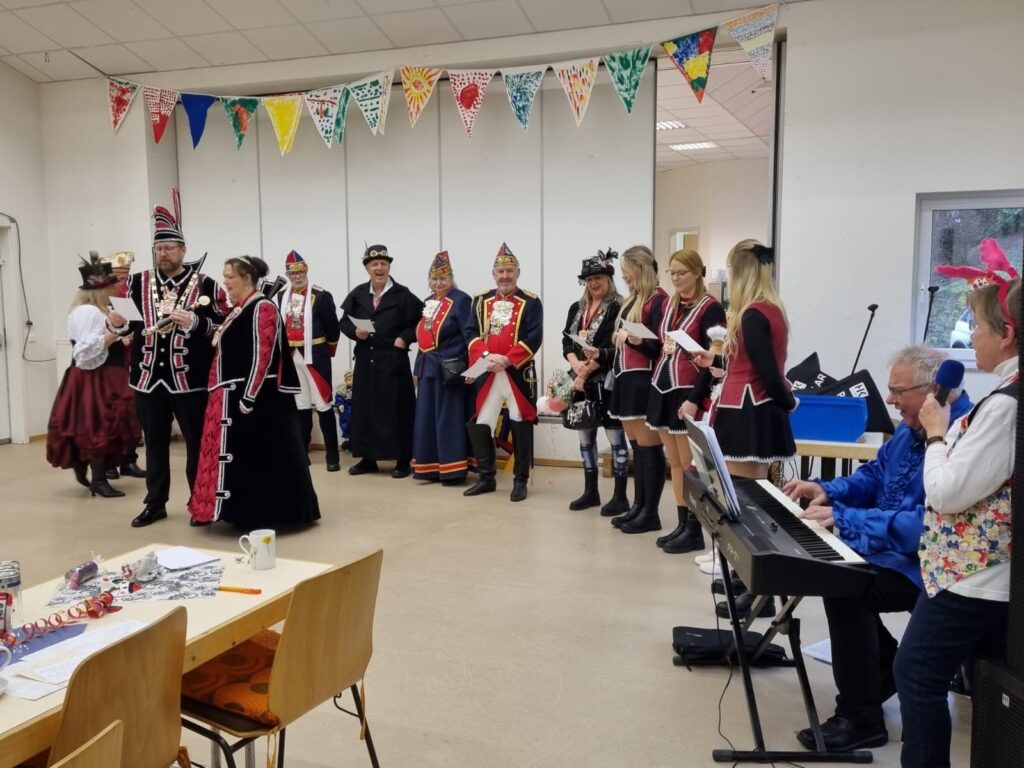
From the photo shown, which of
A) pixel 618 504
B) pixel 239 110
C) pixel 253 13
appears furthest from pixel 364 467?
pixel 253 13

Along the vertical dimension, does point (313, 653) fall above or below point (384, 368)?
below

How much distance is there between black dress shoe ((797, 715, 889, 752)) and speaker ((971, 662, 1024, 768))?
19.3 inches

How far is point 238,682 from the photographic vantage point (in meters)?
1.98

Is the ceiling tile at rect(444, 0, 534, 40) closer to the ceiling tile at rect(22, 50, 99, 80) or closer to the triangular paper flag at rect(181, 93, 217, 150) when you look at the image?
the triangular paper flag at rect(181, 93, 217, 150)

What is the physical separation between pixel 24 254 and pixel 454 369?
468 centimetres

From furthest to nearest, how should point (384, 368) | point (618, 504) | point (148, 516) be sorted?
point (384, 368) < point (618, 504) < point (148, 516)

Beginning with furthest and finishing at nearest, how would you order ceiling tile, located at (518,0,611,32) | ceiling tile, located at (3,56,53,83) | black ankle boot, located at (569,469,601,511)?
ceiling tile, located at (3,56,53,83), ceiling tile, located at (518,0,611,32), black ankle boot, located at (569,469,601,511)

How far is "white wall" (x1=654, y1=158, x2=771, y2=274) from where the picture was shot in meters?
11.7

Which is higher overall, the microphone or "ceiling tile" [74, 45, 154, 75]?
"ceiling tile" [74, 45, 154, 75]

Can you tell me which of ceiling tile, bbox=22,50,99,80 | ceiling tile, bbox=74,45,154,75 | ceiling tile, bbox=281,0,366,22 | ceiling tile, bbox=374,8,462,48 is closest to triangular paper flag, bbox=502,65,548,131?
ceiling tile, bbox=374,8,462,48

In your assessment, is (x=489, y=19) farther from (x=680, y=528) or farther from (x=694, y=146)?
(x=694, y=146)

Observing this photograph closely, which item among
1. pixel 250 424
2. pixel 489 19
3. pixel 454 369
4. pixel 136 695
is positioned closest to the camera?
pixel 136 695

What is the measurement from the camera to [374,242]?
285 inches

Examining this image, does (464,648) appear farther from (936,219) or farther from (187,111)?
(187,111)
